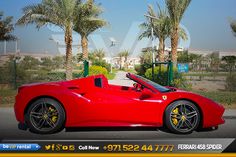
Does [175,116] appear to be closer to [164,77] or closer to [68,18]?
[164,77]

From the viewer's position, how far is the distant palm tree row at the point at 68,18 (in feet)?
13.3

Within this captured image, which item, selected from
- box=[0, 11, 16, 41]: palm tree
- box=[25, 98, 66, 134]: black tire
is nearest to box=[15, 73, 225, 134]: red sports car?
box=[25, 98, 66, 134]: black tire

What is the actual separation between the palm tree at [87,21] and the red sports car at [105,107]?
2.08ft

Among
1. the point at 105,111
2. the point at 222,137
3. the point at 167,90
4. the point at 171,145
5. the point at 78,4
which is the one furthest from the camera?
the point at 78,4

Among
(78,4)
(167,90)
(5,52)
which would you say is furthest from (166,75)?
(5,52)

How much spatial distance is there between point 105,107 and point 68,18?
54.7 inches

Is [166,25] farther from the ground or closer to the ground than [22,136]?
farther from the ground

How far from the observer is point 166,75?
4.97 meters

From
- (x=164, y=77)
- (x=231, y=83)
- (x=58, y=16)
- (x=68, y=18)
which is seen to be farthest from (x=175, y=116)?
(x=231, y=83)

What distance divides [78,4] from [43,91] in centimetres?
175

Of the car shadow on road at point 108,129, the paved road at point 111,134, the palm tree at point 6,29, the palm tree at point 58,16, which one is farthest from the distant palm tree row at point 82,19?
the paved road at point 111,134

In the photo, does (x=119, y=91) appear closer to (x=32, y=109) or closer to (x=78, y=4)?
(x=32, y=109)

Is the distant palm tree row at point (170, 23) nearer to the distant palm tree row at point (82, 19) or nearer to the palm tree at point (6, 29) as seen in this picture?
the distant palm tree row at point (82, 19)

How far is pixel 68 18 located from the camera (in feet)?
14.4
